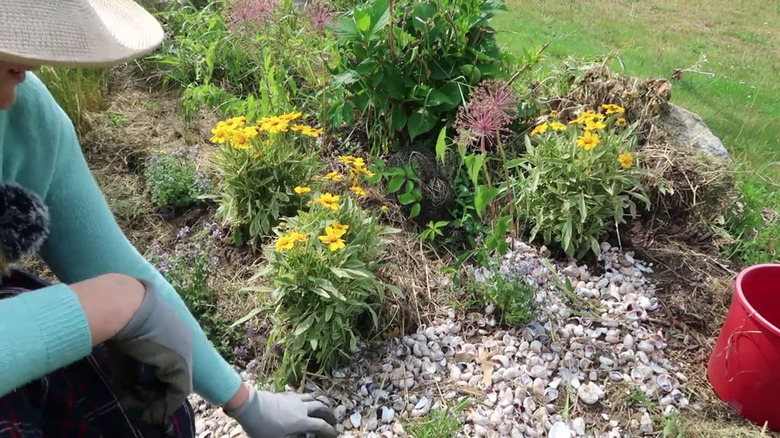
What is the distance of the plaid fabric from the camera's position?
1.17m

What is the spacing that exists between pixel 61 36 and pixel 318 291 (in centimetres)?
114

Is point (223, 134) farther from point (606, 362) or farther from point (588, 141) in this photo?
point (606, 362)

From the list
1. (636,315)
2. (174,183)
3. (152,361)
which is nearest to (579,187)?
(636,315)

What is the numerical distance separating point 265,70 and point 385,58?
0.78 meters

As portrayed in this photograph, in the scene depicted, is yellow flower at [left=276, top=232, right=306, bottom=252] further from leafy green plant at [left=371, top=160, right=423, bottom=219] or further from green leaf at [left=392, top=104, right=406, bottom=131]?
green leaf at [left=392, top=104, right=406, bottom=131]

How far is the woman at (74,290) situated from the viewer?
3.16 ft

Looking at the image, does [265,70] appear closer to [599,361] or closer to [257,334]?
[257,334]

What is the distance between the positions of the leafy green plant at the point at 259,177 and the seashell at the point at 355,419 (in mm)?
786

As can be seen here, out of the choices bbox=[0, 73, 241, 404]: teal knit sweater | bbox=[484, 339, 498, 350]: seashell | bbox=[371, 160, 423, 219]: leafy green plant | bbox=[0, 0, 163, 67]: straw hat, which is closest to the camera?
bbox=[0, 0, 163, 67]: straw hat

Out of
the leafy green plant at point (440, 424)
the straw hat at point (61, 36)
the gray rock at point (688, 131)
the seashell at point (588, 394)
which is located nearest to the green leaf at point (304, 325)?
the leafy green plant at point (440, 424)

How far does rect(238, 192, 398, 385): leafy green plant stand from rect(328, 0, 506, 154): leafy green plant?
2.74 ft

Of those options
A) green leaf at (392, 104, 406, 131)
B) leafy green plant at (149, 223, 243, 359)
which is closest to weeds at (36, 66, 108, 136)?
leafy green plant at (149, 223, 243, 359)

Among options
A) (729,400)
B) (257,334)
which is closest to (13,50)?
(257,334)

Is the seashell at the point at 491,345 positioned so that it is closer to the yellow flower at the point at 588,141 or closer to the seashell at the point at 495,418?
the seashell at the point at 495,418
